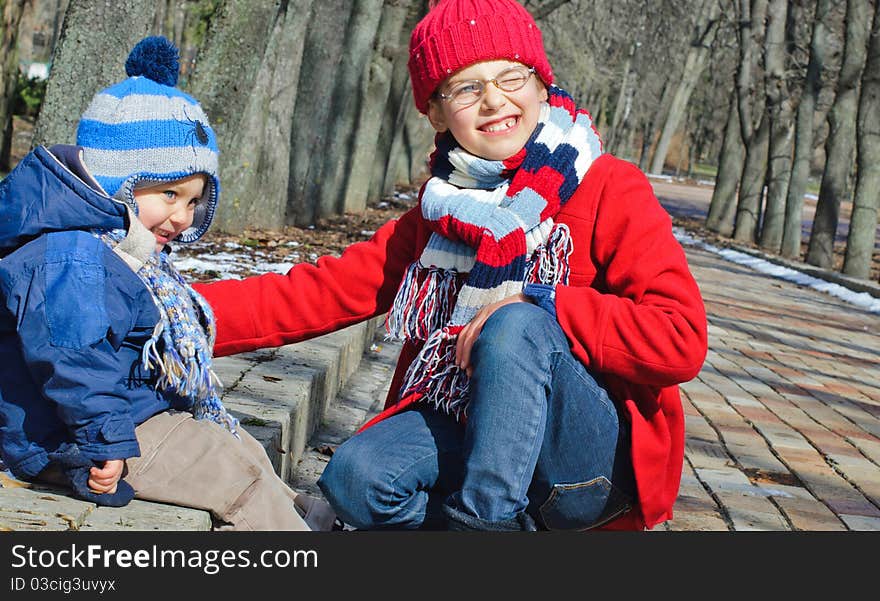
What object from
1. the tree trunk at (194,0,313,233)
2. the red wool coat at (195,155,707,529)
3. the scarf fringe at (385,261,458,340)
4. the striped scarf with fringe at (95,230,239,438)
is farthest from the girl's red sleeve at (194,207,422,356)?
the tree trunk at (194,0,313,233)

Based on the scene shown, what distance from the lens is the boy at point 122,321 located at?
99.3 inches

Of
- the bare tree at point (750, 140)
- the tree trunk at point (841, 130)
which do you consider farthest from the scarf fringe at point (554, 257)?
the bare tree at point (750, 140)

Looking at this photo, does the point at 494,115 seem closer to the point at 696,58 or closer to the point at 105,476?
the point at 105,476

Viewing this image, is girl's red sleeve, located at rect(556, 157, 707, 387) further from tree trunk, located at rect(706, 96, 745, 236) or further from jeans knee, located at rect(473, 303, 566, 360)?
tree trunk, located at rect(706, 96, 745, 236)

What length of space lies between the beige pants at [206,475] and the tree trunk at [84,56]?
3956 mm

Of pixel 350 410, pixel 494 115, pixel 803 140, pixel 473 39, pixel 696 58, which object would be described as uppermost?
pixel 696 58

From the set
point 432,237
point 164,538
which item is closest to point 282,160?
point 432,237

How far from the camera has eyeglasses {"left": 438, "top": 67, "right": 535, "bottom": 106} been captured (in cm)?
308

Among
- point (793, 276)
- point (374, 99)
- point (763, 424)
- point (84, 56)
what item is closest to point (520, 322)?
point (763, 424)

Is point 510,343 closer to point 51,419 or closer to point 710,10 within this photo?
point 51,419

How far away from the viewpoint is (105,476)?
2.65m

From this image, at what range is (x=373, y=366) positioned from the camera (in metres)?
6.38

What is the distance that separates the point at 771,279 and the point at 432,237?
12.0 m

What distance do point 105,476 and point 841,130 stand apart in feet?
47.3
